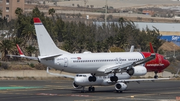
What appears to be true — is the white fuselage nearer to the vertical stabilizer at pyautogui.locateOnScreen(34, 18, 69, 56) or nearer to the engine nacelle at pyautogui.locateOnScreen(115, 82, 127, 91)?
the vertical stabilizer at pyautogui.locateOnScreen(34, 18, 69, 56)

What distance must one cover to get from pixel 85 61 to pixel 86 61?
126mm

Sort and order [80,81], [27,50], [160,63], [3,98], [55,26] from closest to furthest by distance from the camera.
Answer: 1. [3,98]
2. [80,81]
3. [160,63]
4. [27,50]
5. [55,26]

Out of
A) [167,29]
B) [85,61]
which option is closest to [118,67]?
[85,61]

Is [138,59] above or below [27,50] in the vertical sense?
above

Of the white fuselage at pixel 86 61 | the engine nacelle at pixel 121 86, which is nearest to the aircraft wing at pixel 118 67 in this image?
the white fuselage at pixel 86 61

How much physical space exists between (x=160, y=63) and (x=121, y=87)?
1010cm

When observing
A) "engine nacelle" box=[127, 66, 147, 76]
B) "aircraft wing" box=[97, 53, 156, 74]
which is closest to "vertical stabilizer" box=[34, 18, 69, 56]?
"aircraft wing" box=[97, 53, 156, 74]

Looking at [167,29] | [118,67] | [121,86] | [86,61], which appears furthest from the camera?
[167,29]

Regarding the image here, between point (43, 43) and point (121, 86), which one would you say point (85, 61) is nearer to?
point (121, 86)

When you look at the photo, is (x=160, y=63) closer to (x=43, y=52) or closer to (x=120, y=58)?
(x=120, y=58)

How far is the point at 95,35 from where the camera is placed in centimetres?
13575

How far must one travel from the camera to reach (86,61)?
5044cm

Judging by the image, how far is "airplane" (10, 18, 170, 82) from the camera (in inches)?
1934

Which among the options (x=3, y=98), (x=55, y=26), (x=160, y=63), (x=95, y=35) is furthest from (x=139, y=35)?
(x=3, y=98)
